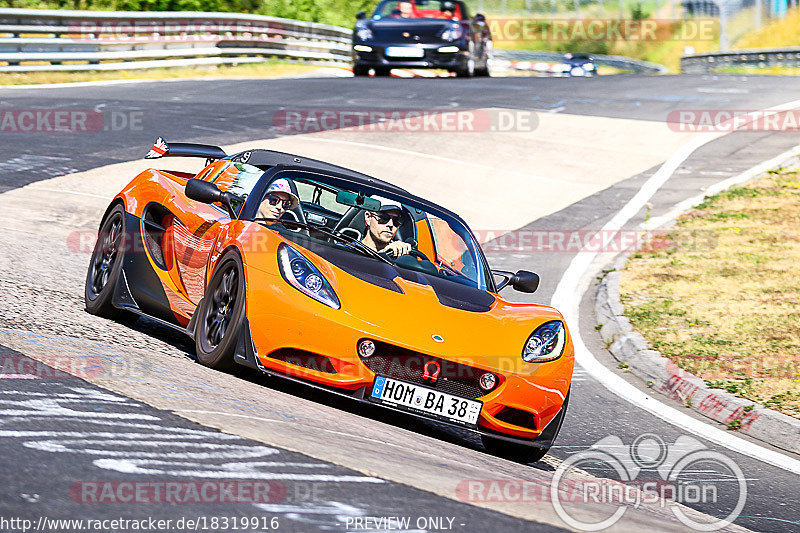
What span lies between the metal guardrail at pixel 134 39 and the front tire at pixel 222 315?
1809 cm

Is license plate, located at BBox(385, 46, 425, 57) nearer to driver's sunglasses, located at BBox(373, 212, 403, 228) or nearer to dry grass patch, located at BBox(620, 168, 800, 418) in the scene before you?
dry grass patch, located at BBox(620, 168, 800, 418)

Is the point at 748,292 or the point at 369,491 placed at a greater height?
the point at 369,491

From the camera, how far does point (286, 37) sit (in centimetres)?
3412

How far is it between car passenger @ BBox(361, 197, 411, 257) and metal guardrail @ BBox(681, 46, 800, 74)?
33.8 meters

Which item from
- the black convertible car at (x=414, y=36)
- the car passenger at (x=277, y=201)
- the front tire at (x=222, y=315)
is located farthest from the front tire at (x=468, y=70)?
the front tire at (x=222, y=315)

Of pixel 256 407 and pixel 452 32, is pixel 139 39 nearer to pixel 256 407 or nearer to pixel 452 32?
pixel 452 32

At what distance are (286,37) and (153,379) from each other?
96.6ft

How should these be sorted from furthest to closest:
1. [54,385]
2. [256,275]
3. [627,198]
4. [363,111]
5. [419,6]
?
1. [419,6]
2. [363,111]
3. [627,198]
4. [256,275]
5. [54,385]

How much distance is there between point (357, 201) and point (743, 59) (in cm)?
3702

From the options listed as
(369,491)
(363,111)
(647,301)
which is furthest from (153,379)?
(363,111)

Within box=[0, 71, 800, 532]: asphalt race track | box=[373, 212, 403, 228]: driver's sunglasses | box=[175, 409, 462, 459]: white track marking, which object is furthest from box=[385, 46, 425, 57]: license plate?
box=[175, 409, 462, 459]: white track marking

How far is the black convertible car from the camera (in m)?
26.5

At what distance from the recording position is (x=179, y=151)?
26.8 feet

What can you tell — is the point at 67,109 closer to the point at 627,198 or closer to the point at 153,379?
the point at 627,198
